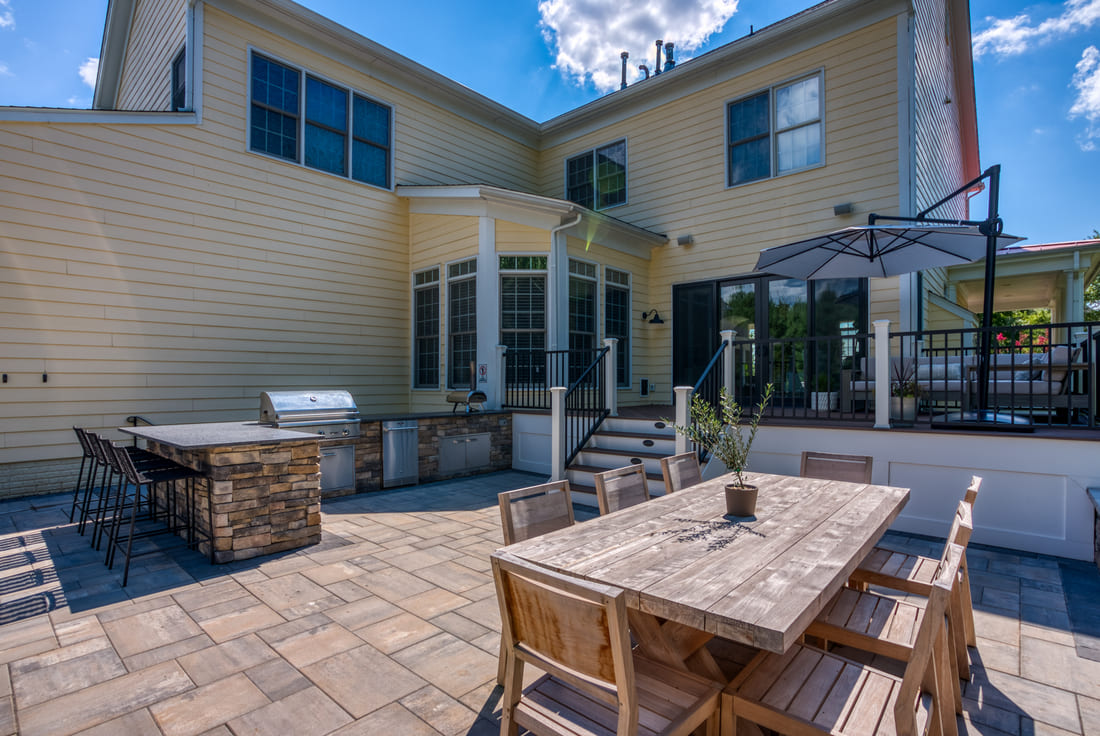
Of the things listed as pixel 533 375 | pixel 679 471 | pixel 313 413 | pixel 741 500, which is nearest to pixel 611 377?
pixel 533 375

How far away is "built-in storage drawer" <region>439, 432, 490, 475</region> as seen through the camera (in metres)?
6.65

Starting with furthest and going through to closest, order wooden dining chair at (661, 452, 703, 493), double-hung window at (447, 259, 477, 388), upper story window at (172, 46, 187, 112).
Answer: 1. double-hung window at (447, 259, 477, 388)
2. upper story window at (172, 46, 187, 112)
3. wooden dining chair at (661, 452, 703, 493)

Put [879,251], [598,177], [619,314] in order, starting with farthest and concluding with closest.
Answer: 1. [598,177]
2. [619,314]
3. [879,251]

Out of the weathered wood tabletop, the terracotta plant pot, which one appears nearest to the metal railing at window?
the weathered wood tabletop

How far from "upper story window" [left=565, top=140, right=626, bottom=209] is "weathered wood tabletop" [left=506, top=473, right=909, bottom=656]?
7.77m

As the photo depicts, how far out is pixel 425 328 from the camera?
8.48 metres

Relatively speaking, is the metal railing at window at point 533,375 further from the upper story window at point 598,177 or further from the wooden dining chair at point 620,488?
the wooden dining chair at point 620,488

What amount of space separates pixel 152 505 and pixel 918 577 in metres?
5.83

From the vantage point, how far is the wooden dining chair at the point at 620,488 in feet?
8.70

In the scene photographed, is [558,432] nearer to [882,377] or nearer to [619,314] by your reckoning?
[619,314]

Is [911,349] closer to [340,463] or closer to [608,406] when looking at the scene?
[608,406]

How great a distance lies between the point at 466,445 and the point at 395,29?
6.78m

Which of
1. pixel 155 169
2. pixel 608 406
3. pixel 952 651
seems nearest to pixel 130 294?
pixel 155 169

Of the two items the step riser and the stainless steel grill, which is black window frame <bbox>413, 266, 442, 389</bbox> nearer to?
the stainless steel grill
